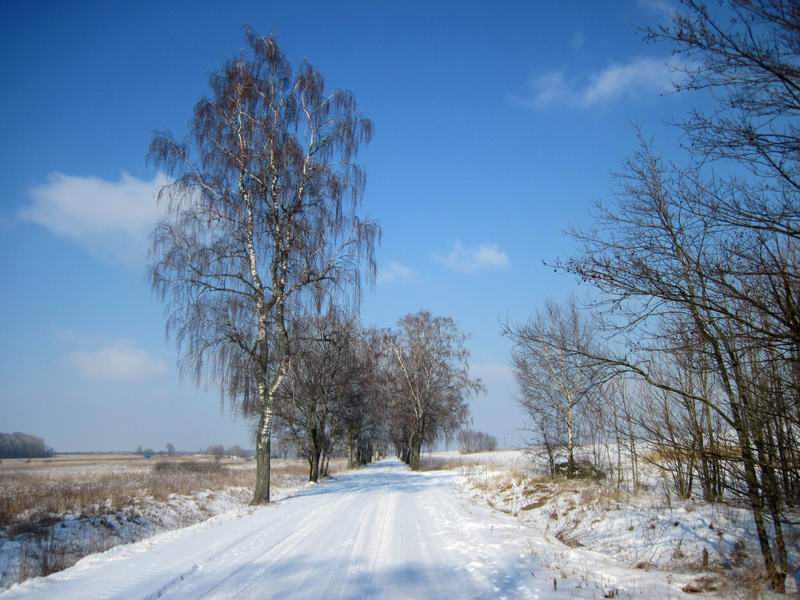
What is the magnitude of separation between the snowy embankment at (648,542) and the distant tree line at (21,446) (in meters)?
96.5

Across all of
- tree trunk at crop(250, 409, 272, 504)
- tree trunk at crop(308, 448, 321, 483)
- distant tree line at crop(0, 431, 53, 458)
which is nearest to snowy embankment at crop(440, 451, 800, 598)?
tree trunk at crop(250, 409, 272, 504)

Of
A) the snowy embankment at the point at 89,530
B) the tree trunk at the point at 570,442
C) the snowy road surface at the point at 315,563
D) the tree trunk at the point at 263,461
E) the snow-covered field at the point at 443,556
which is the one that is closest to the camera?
the snowy road surface at the point at 315,563

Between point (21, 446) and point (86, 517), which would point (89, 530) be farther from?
point (21, 446)

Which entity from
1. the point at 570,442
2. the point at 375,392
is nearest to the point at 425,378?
the point at 375,392

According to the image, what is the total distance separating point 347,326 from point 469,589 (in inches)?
477

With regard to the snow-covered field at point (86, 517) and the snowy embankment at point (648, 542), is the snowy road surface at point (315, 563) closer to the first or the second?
the snowy embankment at point (648, 542)

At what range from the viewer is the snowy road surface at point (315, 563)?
5.29 m

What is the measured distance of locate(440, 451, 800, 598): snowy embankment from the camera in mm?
6086

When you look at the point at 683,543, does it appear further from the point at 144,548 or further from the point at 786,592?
the point at 144,548

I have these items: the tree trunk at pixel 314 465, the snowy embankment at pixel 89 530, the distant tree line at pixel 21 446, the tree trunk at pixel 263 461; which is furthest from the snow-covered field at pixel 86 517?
the distant tree line at pixel 21 446

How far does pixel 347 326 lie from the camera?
17.1m

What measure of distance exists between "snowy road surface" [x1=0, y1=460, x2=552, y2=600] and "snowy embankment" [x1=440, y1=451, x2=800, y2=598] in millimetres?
790

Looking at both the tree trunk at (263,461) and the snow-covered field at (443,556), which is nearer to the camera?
the snow-covered field at (443,556)

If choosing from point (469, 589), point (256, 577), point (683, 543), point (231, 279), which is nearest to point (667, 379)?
point (683, 543)
